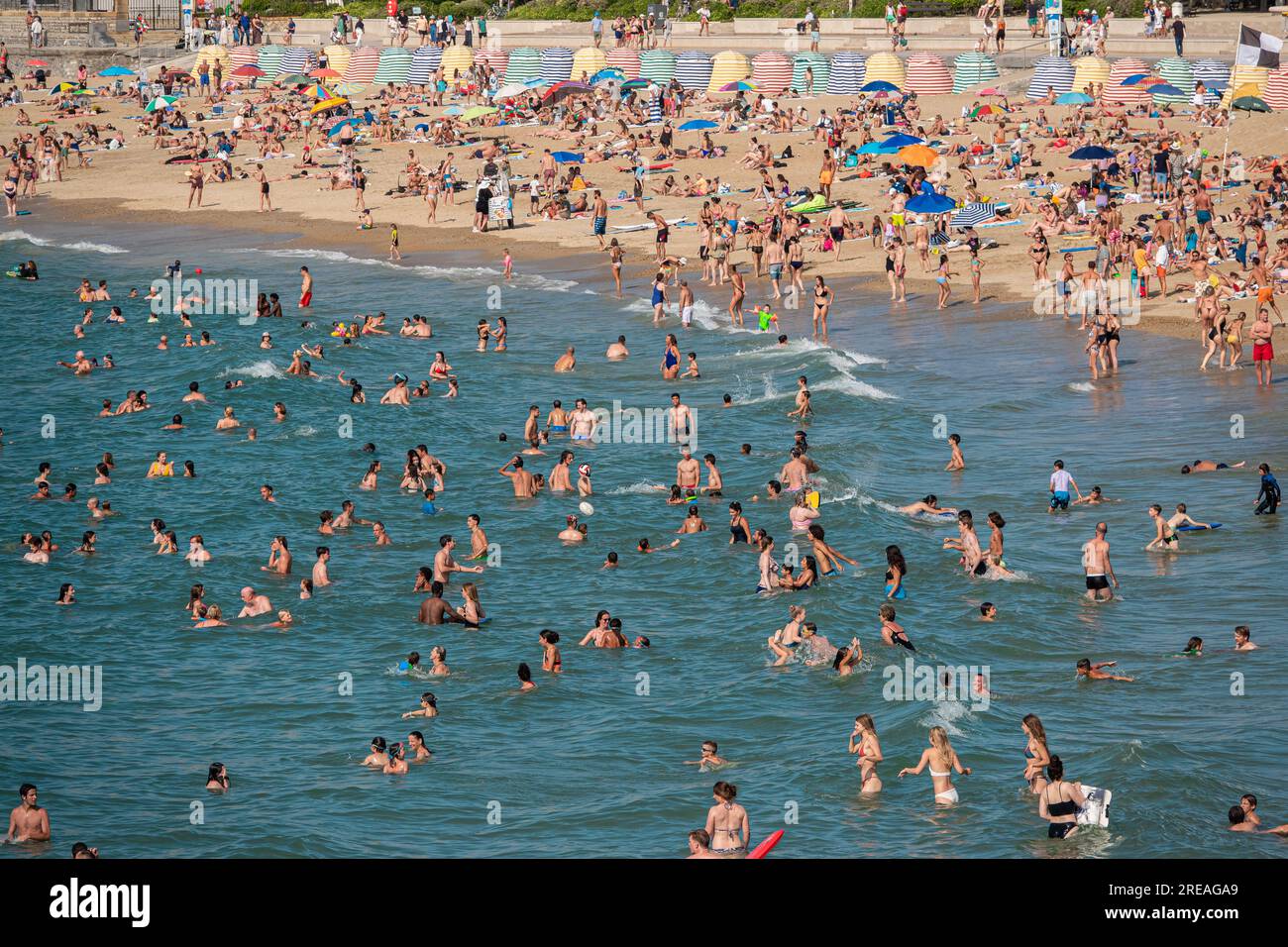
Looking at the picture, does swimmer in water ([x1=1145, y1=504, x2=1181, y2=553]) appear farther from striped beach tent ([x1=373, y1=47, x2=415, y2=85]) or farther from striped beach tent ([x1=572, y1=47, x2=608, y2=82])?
striped beach tent ([x1=373, y1=47, x2=415, y2=85])

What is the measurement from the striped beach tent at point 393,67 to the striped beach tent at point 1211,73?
31.1 m

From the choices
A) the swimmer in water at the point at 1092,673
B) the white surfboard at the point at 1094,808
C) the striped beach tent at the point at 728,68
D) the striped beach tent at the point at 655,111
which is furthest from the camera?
the striped beach tent at the point at 728,68

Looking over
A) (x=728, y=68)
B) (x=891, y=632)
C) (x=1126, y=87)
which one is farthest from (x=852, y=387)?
(x=728, y=68)

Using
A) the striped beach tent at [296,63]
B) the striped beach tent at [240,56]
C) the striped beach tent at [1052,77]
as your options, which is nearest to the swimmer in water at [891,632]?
the striped beach tent at [1052,77]

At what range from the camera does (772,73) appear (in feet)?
189

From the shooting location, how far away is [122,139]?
61.2 meters

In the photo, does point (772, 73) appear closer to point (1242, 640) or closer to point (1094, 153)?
point (1094, 153)

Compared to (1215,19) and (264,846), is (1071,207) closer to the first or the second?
(1215,19)

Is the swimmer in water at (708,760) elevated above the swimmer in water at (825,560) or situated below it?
below

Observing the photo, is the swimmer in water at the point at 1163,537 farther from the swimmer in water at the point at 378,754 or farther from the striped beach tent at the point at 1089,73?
the striped beach tent at the point at 1089,73

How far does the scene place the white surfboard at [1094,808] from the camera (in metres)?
15.7

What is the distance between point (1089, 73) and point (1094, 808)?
40.3 metres
